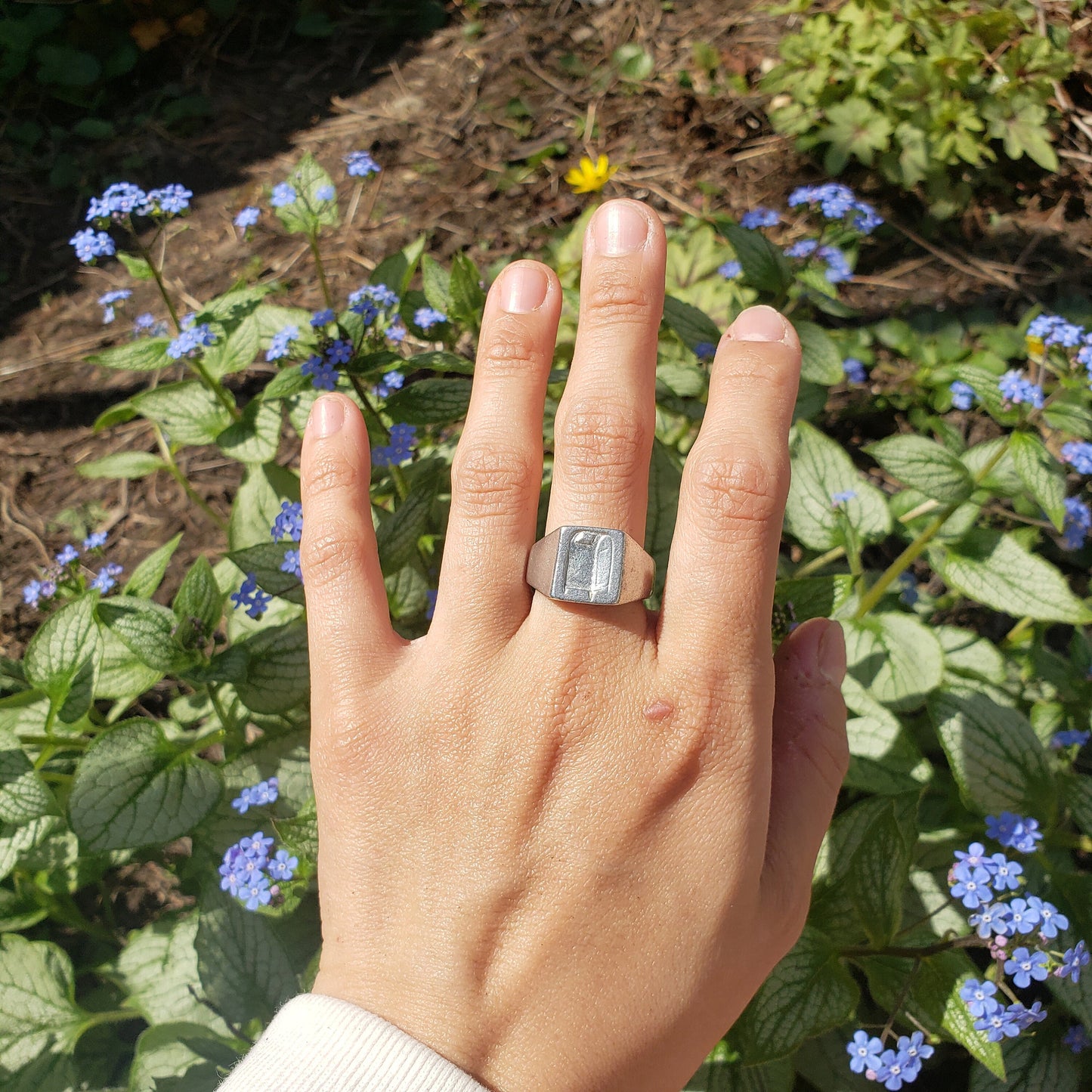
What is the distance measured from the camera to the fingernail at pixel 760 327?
184 cm

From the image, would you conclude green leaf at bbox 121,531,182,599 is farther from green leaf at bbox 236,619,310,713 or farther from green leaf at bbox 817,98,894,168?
green leaf at bbox 817,98,894,168

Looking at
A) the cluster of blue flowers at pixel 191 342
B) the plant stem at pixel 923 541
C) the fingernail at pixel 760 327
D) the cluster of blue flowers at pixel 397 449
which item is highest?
the fingernail at pixel 760 327

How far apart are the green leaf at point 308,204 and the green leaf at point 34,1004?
2551 mm

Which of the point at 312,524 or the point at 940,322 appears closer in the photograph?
the point at 312,524

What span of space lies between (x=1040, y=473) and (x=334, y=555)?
193 cm

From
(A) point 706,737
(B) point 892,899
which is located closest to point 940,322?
(B) point 892,899

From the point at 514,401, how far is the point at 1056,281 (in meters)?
3.92

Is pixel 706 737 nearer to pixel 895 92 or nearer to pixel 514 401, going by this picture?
pixel 514 401

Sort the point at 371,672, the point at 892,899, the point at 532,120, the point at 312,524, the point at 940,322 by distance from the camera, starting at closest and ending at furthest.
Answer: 1. the point at 371,672
2. the point at 312,524
3. the point at 892,899
4. the point at 940,322
5. the point at 532,120

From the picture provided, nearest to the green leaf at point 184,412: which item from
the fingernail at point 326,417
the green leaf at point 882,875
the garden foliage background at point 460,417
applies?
the garden foliage background at point 460,417

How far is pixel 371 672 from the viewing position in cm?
178

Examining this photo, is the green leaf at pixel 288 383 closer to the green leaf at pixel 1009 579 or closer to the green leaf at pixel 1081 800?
the green leaf at pixel 1009 579

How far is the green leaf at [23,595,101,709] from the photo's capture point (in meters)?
2.41

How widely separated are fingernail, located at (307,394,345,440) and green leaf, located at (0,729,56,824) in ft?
4.02
